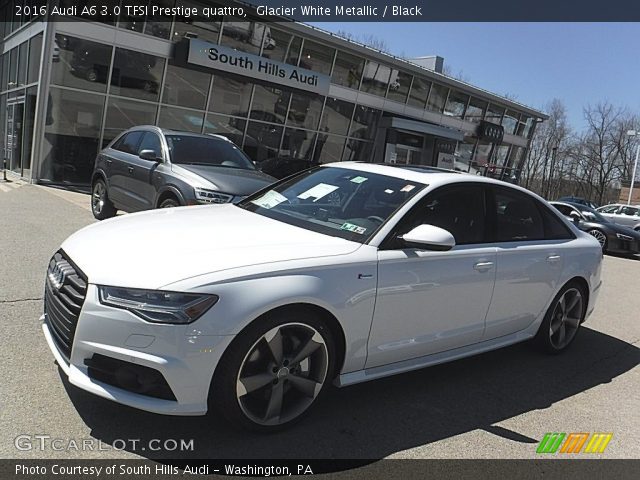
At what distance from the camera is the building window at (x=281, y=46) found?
1886cm

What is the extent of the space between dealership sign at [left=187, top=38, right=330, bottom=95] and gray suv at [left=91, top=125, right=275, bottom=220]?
855cm

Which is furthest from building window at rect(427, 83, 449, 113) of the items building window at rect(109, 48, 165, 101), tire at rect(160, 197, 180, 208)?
tire at rect(160, 197, 180, 208)

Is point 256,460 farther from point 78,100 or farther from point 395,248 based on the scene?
point 78,100

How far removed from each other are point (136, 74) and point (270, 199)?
13.5 meters

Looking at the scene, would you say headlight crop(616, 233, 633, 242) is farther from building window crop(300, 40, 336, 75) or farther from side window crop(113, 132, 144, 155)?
side window crop(113, 132, 144, 155)

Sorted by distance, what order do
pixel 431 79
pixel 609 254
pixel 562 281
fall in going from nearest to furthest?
pixel 562 281, pixel 609 254, pixel 431 79

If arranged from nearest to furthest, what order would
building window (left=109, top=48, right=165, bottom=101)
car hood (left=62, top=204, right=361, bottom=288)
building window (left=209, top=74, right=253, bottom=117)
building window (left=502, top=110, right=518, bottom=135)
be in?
1. car hood (left=62, top=204, right=361, bottom=288)
2. building window (left=109, top=48, right=165, bottom=101)
3. building window (left=209, top=74, right=253, bottom=117)
4. building window (left=502, top=110, right=518, bottom=135)

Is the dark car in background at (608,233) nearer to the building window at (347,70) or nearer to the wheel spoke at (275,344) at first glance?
the building window at (347,70)

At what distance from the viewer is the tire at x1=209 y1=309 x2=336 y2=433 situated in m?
2.76

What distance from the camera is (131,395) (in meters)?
2.65

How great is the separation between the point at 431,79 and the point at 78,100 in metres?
16.3

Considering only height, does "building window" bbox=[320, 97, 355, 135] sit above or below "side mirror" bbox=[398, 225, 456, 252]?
above

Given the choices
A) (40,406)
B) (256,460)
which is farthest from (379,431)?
(40,406)

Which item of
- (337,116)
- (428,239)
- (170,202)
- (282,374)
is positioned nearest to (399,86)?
(337,116)
